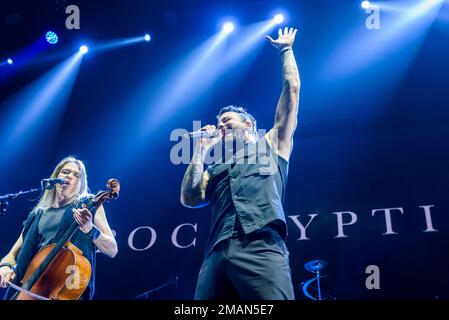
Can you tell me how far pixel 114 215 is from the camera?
539 cm

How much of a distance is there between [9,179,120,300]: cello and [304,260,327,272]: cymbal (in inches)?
71.6

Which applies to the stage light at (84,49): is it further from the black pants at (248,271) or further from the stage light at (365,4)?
the black pants at (248,271)

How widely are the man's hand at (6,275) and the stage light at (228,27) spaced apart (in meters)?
3.18

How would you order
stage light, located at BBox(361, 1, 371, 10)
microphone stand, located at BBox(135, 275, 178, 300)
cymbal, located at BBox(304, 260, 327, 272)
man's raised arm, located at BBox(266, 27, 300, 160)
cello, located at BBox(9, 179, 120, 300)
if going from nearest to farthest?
man's raised arm, located at BBox(266, 27, 300, 160) → cello, located at BBox(9, 179, 120, 300) → cymbal, located at BBox(304, 260, 327, 272) → microphone stand, located at BBox(135, 275, 178, 300) → stage light, located at BBox(361, 1, 371, 10)

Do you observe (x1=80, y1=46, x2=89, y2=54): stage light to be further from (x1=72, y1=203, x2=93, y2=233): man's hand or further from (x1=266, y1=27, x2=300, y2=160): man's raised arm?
(x1=266, y1=27, x2=300, y2=160): man's raised arm

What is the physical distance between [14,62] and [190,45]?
2023 millimetres

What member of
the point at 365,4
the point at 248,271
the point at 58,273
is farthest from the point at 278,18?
the point at 248,271

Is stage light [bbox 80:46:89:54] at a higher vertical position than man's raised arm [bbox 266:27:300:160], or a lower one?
higher

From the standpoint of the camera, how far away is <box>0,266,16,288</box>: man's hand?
12.0 ft

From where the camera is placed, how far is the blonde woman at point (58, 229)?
368cm

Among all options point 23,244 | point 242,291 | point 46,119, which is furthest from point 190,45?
point 242,291

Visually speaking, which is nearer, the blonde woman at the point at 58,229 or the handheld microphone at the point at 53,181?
the blonde woman at the point at 58,229

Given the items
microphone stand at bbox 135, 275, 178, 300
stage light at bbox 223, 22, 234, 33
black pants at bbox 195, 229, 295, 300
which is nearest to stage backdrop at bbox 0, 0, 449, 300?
microphone stand at bbox 135, 275, 178, 300

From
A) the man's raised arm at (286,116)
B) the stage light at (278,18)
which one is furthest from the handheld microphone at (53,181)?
the stage light at (278,18)
